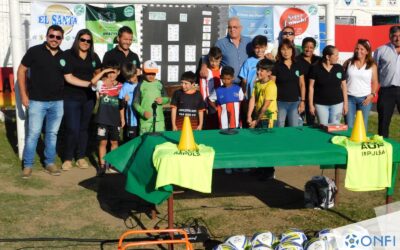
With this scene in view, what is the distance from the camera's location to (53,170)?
26.4ft

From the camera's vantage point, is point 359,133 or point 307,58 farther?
point 307,58

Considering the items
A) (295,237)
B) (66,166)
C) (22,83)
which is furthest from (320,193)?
(22,83)

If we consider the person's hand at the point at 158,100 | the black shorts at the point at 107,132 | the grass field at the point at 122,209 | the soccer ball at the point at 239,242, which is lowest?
the grass field at the point at 122,209

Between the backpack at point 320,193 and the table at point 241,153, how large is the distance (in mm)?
877

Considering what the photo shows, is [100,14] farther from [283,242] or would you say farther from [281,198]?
[283,242]

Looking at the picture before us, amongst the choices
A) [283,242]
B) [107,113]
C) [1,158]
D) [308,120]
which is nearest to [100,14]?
[107,113]

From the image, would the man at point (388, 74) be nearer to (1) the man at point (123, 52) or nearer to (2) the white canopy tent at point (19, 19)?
(2) the white canopy tent at point (19, 19)

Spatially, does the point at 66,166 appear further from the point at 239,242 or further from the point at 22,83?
the point at 239,242

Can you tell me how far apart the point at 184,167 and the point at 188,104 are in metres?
2.63

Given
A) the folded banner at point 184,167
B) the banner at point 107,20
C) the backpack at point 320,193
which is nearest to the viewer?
the folded banner at point 184,167

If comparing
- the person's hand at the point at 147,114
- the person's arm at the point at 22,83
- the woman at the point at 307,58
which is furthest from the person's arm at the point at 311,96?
the person's arm at the point at 22,83

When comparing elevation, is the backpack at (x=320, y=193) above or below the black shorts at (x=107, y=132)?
below

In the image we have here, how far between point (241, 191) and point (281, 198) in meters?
0.55

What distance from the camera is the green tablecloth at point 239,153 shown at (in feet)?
16.9
